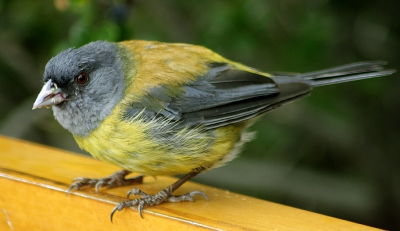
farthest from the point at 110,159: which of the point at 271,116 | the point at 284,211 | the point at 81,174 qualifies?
the point at 271,116

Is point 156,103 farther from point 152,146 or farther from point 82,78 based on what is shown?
point 82,78

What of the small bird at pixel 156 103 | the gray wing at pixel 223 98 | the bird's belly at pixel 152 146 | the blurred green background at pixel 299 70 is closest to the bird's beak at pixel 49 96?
the small bird at pixel 156 103

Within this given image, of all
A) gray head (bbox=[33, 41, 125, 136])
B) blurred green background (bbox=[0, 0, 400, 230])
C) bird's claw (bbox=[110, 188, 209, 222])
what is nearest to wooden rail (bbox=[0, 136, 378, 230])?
bird's claw (bbox=[110, 188, 209, 222])

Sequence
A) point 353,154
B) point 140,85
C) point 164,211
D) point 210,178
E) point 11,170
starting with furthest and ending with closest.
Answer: point 210,178 → point 353,154 → point 140,85 → point 11,170 → point 164,211

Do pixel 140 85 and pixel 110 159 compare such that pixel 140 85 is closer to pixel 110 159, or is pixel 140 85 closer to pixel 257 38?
pixel 110 159

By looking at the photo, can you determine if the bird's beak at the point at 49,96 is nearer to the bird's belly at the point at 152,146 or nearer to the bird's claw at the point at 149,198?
the bird's belly at the point at 152,146

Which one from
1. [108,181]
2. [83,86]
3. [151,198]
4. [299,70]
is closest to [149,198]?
[151,198]

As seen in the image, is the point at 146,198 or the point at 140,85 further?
the point at 140,85

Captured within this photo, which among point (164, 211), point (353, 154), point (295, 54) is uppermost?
point (295, 54)
